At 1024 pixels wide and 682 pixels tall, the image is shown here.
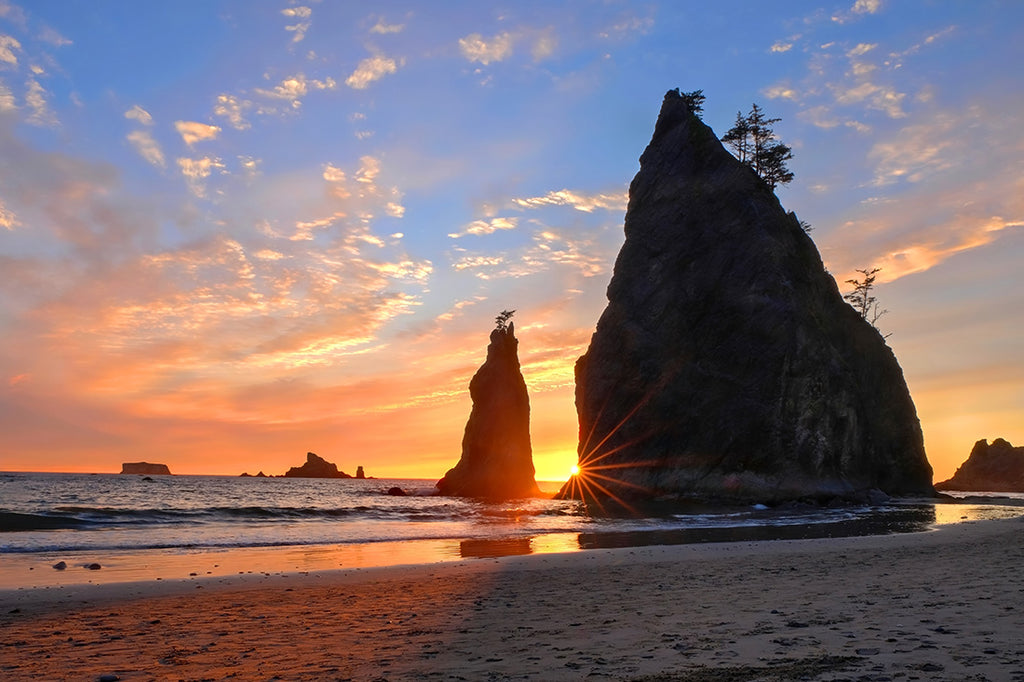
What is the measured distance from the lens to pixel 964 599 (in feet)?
31.2

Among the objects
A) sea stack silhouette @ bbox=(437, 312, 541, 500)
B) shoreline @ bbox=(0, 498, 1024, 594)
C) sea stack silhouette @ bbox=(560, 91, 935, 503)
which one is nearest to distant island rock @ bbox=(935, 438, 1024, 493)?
sea stack silhouette @ bbox=(560, 91, 935, 503)

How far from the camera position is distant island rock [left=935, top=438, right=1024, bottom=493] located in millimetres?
130875

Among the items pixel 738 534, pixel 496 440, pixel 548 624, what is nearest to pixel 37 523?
pixel 548 624

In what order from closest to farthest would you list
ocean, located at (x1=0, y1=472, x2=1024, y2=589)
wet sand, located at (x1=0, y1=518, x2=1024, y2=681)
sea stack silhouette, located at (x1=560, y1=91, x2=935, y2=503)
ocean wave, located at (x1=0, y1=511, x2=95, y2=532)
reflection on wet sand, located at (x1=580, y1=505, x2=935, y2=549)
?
wet sand, located at (x1=0, y1=518, x2=1024, y2=681), ocean, located at (x1=0, y1=472, x2=1024, y2=589), reflection on wet sand, located at (x1=580, y1=505, x2=935, y2=549), ocean wave, located at (x1=0, y1=511, x2=95, y2=532), sea stack silhouette, located at (x1=560, y1=91, x2=935, y2=503)

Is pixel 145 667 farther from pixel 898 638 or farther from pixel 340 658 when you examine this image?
pixel 898 638

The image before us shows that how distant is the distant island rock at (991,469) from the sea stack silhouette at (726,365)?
81085 mm

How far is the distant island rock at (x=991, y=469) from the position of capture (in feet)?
429

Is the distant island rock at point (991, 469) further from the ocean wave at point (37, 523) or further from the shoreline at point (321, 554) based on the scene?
the ocean wave at point (37, 523)

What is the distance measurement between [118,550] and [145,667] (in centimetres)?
1584

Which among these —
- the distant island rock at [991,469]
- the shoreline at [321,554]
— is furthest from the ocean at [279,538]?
the distant island rock at [991,469]

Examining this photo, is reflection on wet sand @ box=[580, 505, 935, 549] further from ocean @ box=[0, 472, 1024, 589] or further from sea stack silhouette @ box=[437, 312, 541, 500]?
sea stack silhouette @ box=[437, 312, 541, 500]

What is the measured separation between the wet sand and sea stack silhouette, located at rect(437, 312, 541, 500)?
78330mm

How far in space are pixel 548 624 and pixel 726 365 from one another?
5457cm

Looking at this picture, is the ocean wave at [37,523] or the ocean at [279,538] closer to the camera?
the ocean at [279,538]
